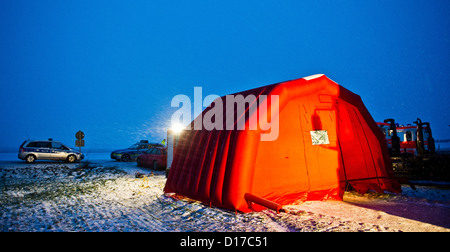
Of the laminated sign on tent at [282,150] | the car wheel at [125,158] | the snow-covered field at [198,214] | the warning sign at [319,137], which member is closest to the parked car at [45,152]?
the car wheel at [125,158]

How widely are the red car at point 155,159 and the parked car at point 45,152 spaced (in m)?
5.41

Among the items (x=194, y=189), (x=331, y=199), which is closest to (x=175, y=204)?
(x=194, y=189)

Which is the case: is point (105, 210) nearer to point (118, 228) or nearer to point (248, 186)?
point (118, 228)

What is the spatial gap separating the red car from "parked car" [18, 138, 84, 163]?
5413 millimetres

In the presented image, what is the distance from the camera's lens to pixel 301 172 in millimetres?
6133

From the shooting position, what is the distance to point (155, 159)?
1431 centimetres

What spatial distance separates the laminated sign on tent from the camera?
4992 millimetres

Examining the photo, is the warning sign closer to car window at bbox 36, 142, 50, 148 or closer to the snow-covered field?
the snow-covered field

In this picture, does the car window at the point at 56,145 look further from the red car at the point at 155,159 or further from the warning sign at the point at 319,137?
→ the warning sign at the point at 319,137

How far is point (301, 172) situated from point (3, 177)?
12922 millimetres

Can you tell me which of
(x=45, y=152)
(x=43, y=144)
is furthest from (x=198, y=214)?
(x=43, y=144)

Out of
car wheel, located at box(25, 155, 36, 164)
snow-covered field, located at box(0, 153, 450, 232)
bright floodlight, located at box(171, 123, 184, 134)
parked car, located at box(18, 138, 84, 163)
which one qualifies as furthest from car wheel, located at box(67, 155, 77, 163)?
snow-covered field, located at box(0, 153, 450, 232)

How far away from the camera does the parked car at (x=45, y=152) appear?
17188 millimetres

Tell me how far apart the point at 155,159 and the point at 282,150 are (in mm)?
10334
